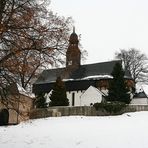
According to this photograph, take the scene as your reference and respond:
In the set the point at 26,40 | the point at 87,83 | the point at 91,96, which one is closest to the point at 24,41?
the point at 26,40

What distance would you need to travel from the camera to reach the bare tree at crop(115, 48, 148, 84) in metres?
69.4

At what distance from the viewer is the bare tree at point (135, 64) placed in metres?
69.4

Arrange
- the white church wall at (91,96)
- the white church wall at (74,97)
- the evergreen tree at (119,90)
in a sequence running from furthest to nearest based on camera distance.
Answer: the white church wall at (74,97), the white church wall at (91,96), the evergreen tree at (119,90)

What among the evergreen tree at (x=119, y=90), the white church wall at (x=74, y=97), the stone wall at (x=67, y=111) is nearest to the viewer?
the stone wall at (x=67, y=111)

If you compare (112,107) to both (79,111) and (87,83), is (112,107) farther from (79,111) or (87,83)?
(87,83)

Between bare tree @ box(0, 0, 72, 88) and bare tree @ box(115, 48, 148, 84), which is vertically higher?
bare tree @ box(115, 48, 148, 84)

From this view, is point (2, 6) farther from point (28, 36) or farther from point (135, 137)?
point (135, 137)

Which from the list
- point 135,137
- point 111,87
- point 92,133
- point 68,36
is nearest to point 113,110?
point 111,87

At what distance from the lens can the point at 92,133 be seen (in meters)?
25.3

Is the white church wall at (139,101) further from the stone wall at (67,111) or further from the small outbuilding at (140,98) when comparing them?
the stone wall at (67,111)

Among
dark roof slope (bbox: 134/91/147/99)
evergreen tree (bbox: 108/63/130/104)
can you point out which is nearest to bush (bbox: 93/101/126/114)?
evergreen tree (bbox: 108/63/130/104)

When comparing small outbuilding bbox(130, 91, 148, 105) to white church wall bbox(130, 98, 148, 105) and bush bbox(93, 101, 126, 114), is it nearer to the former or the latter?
white church wall bbox(130, 98, 148, 105)

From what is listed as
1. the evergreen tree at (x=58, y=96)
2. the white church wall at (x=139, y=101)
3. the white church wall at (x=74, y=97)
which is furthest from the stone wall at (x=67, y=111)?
the white church wall at (x=74, y=97)

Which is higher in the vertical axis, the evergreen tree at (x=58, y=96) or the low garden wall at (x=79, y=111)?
the evergreen tree at (x=58, y=96)
